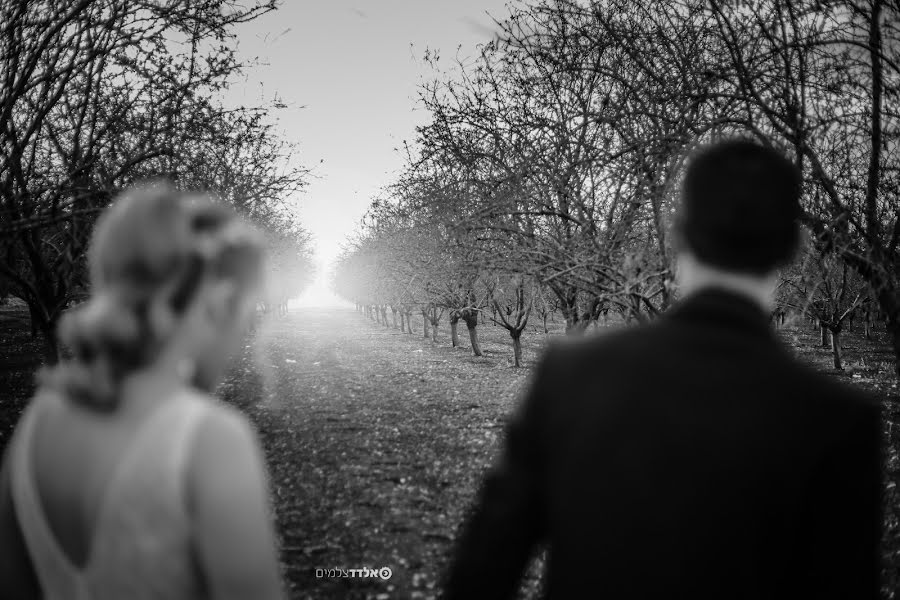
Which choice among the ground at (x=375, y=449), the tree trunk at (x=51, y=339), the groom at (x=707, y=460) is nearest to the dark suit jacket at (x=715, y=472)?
the groom at (x=707, y=460)

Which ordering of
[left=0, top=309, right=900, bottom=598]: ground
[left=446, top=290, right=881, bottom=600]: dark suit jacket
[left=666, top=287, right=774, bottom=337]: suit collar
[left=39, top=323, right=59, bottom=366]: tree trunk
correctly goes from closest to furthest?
[left=446, top=290, right=881, bottom=600]: dark suit jacket < [left=666, top=287, right=774, bottom=337]: suit collar < [left=0, top=309, right=900, bottom=598]: ground < [left=39, top=323, right=59, bottom=366]: tree trunk


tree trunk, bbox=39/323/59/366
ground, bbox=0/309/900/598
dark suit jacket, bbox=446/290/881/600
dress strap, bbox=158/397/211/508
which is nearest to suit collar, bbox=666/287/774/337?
dark suit jacket, bbox=446/290/881/600

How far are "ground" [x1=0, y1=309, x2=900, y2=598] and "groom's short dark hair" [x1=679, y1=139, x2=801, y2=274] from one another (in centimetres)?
449

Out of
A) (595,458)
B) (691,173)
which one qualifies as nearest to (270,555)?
(595,458)

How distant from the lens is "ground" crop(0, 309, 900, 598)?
5.05 meters

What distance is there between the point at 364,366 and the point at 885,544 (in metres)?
17.4

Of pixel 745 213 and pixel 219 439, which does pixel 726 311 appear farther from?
pixel 219 439

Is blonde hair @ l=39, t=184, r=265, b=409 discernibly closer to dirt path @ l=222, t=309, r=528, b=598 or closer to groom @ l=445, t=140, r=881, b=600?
groom @ l=445, t=140, r=881, b=600

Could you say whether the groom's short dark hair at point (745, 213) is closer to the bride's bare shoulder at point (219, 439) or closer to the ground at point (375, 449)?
the bride's bare shoulder at point (219, 439)

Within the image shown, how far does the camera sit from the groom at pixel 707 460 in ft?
3.23

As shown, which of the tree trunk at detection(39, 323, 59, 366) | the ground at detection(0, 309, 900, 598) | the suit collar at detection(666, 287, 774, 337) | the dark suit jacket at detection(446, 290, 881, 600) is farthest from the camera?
the tree trunk at detection(39, 323, 59, 366)

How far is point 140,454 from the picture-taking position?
1.01m

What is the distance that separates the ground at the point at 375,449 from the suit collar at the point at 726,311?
4.41 metres

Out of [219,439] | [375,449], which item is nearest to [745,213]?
[219,439]
